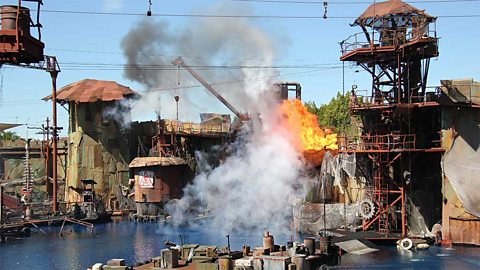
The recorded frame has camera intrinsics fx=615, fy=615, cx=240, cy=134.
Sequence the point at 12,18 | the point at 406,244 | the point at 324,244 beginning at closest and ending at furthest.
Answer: the point at 12,18
the point at 324,244
the point at 406,244

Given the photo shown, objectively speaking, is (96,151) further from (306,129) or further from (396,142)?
(396,142)

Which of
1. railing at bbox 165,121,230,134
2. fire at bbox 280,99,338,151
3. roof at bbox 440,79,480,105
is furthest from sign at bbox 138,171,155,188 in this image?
roof at bbox 440,79,480,105

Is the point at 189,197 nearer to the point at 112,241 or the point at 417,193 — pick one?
the point at 112,241

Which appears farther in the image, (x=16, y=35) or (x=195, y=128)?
(x=195, y=128)

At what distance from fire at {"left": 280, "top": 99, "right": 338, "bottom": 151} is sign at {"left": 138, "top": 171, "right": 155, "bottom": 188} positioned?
860 inches

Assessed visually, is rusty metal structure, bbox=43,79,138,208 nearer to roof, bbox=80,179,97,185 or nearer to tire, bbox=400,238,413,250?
roof, bbox=80,179,97,185

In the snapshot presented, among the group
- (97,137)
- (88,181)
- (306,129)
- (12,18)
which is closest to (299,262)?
(12,18)

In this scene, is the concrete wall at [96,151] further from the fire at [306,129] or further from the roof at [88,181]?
the fire at [306,129]

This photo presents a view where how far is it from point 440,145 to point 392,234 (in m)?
9.62

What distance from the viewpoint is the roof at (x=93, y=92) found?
304 feet

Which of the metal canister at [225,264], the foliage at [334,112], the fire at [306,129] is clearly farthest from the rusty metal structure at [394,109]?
the foliage at [334,112]

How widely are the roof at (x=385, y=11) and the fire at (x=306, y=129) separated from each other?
54.2 ft

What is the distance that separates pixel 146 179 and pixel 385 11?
136ft

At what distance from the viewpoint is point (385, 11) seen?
60.9m
